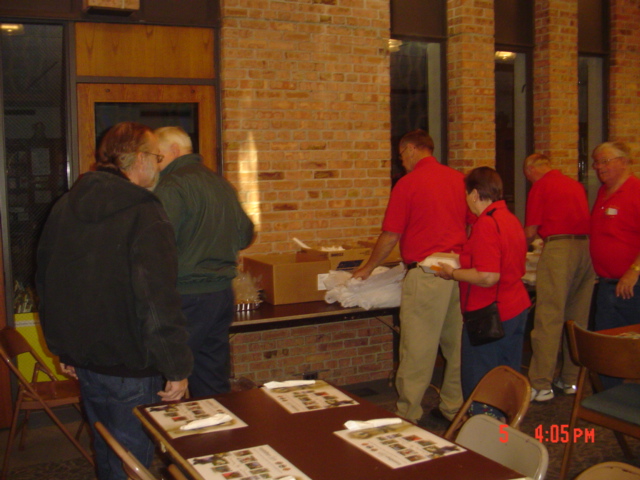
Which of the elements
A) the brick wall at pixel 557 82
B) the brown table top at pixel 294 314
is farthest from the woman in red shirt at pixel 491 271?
the brick wall at pixel 557 82

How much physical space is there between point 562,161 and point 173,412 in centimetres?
502

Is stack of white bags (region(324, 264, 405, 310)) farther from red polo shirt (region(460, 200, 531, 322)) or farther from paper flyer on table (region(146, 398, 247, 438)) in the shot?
paper flyer on table (region(146, 398, 247, 438))

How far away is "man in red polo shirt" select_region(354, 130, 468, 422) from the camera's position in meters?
4.20

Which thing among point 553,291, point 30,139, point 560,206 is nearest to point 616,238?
point 560,206

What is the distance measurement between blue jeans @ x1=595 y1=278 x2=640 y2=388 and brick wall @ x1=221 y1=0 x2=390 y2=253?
5.85 feet

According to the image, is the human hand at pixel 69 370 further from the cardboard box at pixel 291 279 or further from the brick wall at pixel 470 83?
the brick wall at pixel 470 83

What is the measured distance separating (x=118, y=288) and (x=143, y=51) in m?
2.77

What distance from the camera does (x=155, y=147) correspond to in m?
2.56

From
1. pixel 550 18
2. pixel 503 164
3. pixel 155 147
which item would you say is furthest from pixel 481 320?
pixel 550 18

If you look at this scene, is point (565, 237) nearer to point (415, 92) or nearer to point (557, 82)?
point (415, 92)

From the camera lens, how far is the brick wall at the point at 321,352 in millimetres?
4992

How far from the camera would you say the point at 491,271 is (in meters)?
3.49

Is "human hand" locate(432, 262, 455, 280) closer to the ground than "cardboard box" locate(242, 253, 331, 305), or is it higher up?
higher up
